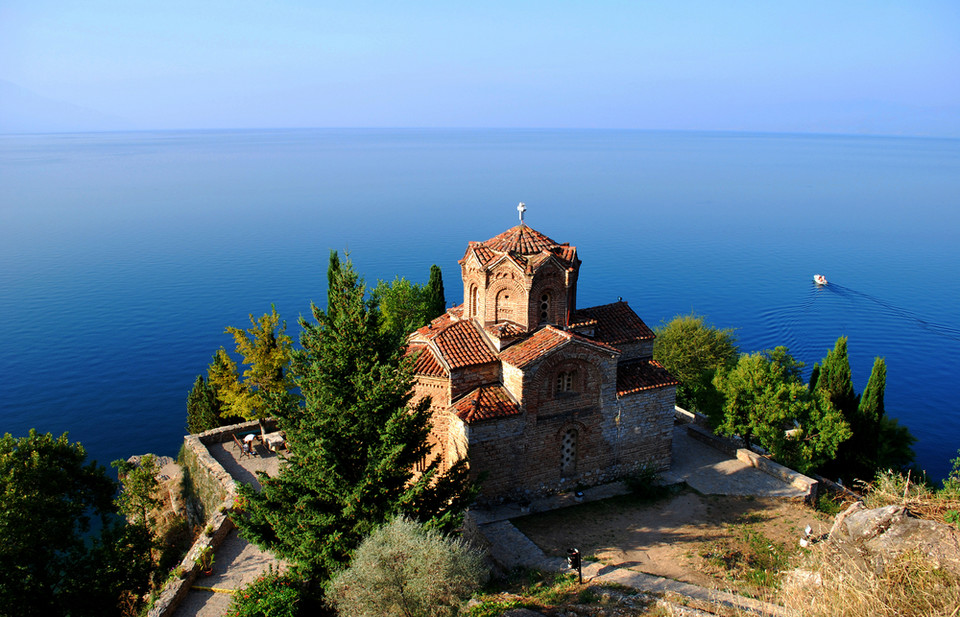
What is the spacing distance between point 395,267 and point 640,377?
54108mm

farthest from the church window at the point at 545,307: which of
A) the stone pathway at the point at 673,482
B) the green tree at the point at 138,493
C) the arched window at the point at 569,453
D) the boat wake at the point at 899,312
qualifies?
the boat wake at the point at 899,312

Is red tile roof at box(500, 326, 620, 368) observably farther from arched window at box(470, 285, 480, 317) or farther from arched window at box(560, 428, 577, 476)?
arched window at box(560, 428, 577, 476)

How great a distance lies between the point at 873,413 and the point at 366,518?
81.1ft

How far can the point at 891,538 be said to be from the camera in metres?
12.9

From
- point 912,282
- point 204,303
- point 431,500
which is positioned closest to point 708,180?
point 912,282

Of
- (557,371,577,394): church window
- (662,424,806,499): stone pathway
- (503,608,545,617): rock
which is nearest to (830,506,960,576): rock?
(503,608,545,617): rock

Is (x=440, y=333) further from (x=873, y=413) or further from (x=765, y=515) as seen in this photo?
(x=873, y=413)

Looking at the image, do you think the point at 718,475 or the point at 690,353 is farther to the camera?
the point at 690,353

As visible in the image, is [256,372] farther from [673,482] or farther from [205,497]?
[673,482]

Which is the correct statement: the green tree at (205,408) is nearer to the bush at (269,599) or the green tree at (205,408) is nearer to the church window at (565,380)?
the bush at (269,599)

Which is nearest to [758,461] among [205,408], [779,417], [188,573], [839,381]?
[779,417]

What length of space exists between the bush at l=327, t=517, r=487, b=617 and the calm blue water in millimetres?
29166

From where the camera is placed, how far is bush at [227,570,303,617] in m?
14.7

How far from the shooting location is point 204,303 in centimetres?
6159
